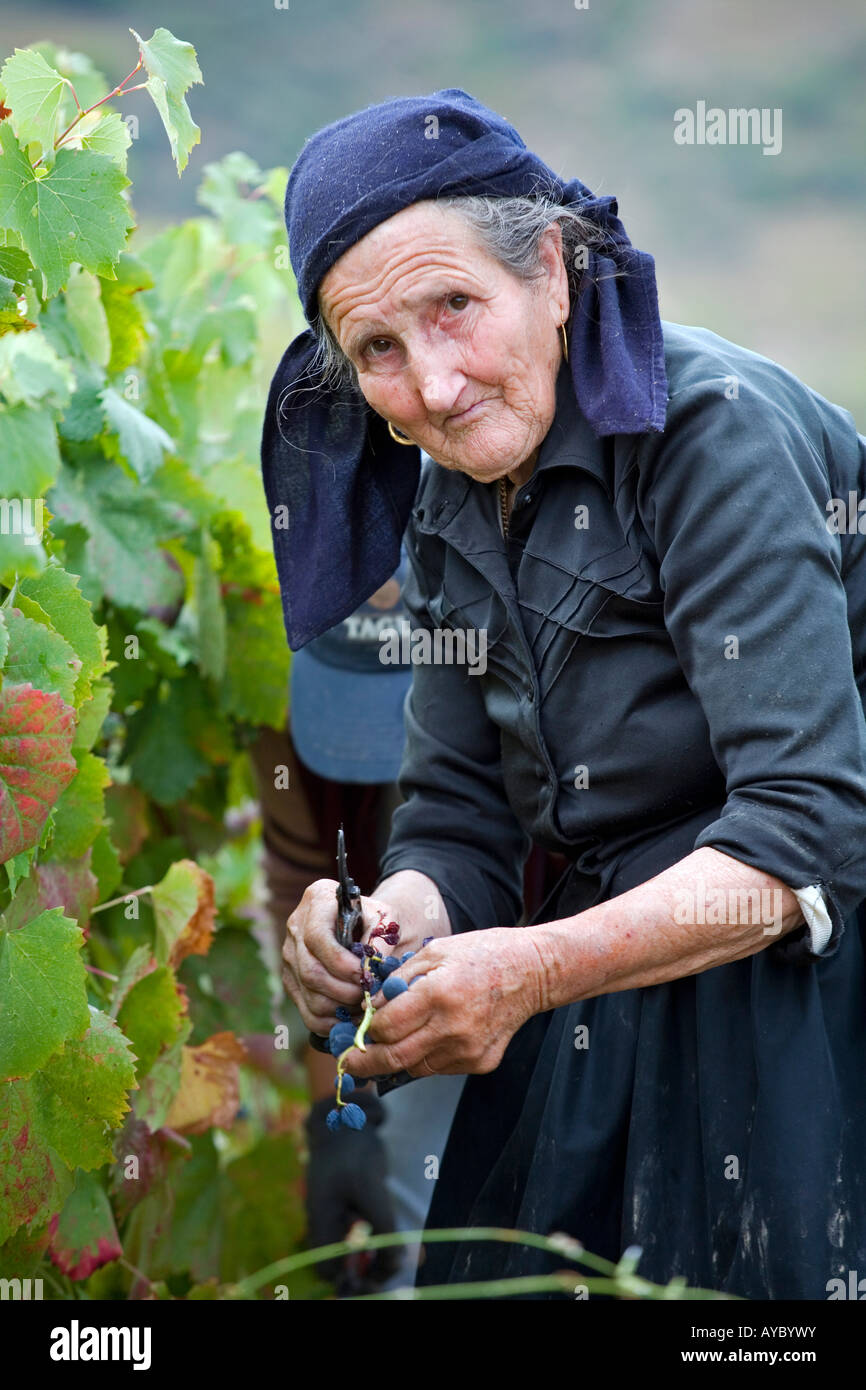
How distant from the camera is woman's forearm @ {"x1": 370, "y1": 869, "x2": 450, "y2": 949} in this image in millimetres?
1872

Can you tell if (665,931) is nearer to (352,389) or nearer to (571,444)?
(571,444)

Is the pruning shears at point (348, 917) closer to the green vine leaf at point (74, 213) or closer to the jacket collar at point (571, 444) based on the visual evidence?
the jacket collar at point (571, 444)

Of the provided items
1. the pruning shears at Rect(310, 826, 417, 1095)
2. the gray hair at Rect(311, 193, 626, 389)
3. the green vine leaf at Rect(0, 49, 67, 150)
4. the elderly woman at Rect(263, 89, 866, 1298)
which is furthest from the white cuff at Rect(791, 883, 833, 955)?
the green vine leaf at Rect(0, 49, 67, 150)

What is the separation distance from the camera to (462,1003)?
1.51 metres

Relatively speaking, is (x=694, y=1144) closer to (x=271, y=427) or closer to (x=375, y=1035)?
(x=375, y=1035)

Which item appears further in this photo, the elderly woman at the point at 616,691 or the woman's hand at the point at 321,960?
the woman's hand at the point at 321,960

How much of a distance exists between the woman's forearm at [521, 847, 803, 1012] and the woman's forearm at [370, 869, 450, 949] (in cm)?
37

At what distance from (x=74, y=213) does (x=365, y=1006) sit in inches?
35.8

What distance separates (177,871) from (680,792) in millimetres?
762

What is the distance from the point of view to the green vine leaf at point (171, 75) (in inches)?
59.3

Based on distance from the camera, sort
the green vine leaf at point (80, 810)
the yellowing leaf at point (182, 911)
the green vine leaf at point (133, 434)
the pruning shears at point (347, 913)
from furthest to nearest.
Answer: the green vine leaf at point (133, 434)
the yellowing leaf at point (182, 911)
the green vine leaf at point (80, 810)
the pruning shears at point (347, 913)

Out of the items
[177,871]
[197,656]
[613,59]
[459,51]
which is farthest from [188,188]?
[177,871]

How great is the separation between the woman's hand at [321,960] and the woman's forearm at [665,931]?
0.94ft

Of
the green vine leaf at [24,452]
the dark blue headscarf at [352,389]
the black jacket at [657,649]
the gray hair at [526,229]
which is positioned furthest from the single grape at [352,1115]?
the gray hair at [526,229]
